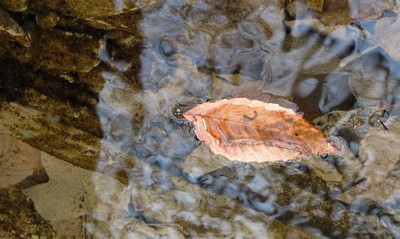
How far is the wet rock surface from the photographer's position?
8.75ft

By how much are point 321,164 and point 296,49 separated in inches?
32.1

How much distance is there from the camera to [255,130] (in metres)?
2.62

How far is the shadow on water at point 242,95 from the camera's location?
269 cm

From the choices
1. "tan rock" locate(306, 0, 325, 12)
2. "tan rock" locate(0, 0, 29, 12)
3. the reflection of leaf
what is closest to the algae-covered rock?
"tan rock" locate(0, 0, 29, 12)

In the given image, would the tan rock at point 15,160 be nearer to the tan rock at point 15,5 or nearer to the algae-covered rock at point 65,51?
the algae-covered rock at point 65,51

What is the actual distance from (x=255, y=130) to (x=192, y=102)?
48 centimetres

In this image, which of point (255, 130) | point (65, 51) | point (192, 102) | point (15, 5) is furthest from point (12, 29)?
point (255, 130)

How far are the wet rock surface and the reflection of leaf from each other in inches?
4.4

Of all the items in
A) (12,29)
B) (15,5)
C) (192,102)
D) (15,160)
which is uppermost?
(15,5)

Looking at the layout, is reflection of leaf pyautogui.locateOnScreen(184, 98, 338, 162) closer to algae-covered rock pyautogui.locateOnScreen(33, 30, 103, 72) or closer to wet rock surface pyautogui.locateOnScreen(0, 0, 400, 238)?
wet rock surface pyautogui.locateOnScreen(0, 0, 400, 238)

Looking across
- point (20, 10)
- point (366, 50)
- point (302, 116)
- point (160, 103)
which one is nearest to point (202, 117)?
point (160, 103)

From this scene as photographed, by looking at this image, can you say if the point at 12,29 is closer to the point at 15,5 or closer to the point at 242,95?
the point at 15,5

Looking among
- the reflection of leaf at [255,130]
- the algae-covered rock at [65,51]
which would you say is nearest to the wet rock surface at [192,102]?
the algae-covered rock at [65,51]

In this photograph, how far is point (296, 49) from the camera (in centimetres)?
271
